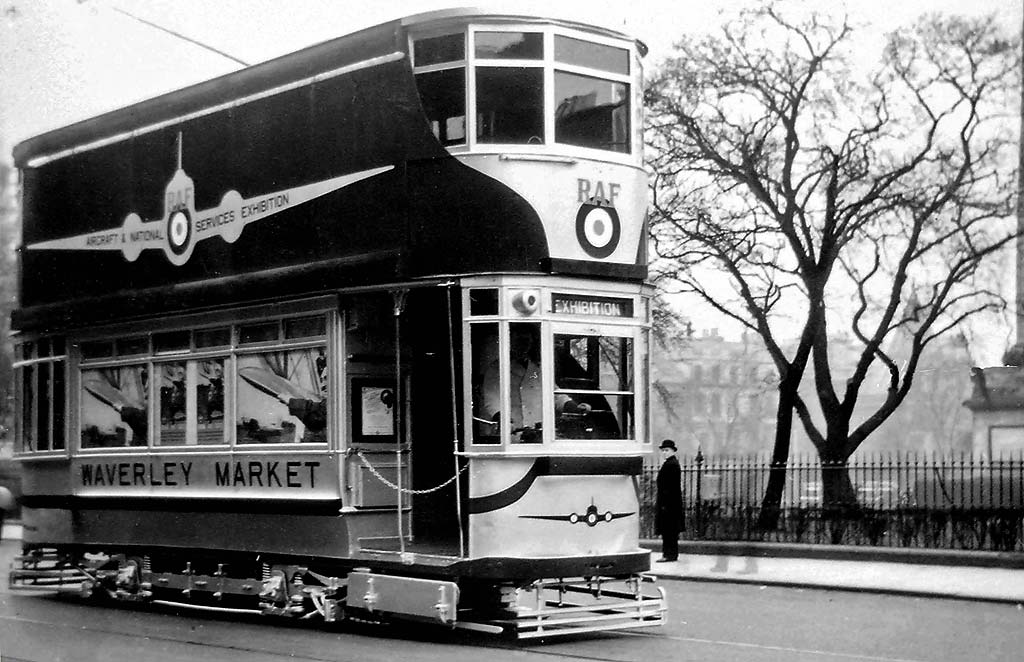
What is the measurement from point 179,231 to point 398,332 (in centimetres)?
348

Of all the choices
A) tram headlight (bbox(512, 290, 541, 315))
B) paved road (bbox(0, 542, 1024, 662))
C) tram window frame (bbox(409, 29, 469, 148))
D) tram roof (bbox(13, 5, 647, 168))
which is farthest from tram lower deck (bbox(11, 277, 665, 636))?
tram roof (bbox(13, 5, 647, 168))

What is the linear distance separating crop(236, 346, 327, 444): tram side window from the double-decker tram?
0.03 meters

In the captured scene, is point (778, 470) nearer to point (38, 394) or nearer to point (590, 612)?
point (38, 394)

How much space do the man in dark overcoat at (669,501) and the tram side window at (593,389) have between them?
7.96 m

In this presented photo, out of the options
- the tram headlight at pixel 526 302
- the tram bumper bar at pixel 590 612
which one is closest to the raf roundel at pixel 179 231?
the tram headlight at pixel 526 302

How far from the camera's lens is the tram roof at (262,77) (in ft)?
44.7

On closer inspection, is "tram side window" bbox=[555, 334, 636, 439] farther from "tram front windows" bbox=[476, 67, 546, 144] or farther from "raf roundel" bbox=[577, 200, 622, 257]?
"tram front windows" bbox=[476, 67, 546, 144]

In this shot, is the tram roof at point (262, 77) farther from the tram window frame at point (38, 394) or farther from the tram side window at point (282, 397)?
the tram side window at point (282, 397)

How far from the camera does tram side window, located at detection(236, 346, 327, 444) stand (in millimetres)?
14836

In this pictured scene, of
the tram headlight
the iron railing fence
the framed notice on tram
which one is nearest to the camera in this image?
the tram headlight

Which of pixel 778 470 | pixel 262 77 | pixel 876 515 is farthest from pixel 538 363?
pixel 778 470

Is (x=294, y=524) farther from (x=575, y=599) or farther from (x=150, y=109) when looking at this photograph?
(x=150, y=109)

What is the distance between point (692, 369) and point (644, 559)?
49631mm

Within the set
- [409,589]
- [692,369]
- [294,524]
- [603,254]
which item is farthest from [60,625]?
[692,369]
